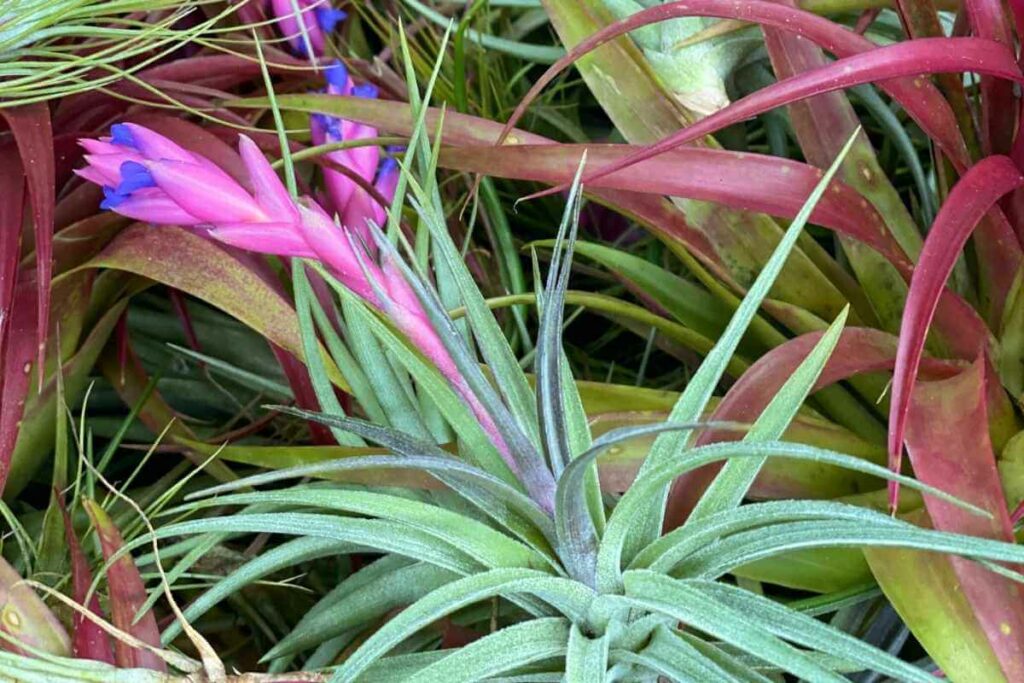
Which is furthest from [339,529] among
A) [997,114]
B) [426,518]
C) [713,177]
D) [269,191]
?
[997,114]

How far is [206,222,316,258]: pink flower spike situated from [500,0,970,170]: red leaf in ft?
0.40

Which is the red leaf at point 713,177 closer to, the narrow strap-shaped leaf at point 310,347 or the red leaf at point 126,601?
the narrow strap-shaped leaf at point 310,347

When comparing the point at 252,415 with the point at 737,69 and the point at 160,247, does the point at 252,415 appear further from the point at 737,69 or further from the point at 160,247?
the point at 737,69

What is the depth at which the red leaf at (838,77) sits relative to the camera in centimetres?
39

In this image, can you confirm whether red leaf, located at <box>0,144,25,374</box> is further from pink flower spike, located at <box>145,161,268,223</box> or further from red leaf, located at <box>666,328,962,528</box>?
red leaf, located at <box>666,328,962,528</box>

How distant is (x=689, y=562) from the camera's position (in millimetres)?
389

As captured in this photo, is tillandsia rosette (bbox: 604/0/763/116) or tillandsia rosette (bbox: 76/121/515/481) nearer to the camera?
tillandsia rosette (bbox: 76/121/515/481)

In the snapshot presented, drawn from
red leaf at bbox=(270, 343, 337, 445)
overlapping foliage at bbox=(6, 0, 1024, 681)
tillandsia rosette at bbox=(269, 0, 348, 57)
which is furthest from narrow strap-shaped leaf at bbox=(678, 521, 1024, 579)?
tillandsia rosette at bbox=(269, 0, 348, 57)

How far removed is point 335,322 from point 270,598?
0.18 m

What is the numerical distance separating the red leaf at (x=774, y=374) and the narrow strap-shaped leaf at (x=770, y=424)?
0.04 metres

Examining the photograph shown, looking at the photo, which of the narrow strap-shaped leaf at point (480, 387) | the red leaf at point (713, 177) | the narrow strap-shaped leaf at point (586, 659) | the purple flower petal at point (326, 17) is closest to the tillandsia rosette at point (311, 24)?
the purple flower petal at point (326, 17)

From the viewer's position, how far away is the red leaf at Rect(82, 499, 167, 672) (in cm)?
42

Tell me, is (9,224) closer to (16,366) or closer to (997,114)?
(16,366)

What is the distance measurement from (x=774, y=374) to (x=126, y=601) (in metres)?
0.32
